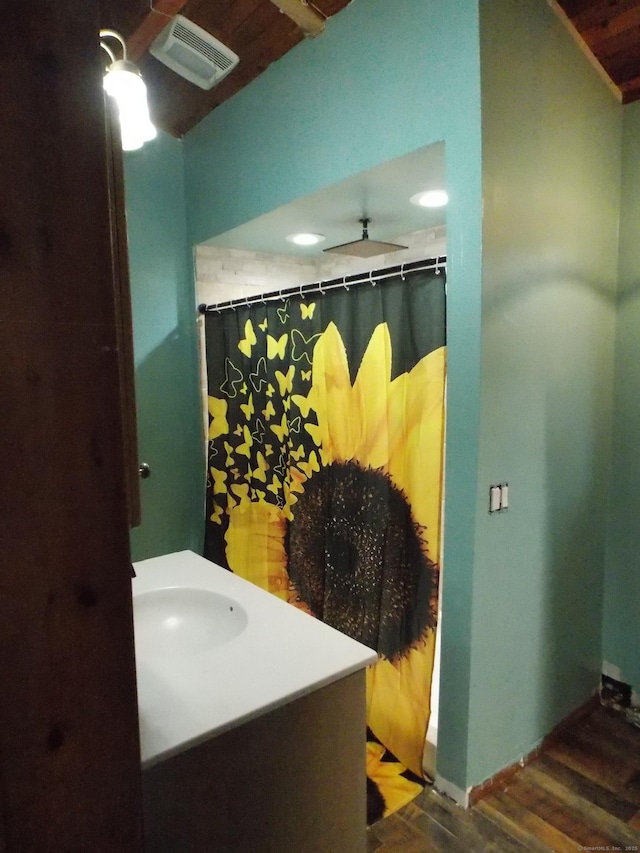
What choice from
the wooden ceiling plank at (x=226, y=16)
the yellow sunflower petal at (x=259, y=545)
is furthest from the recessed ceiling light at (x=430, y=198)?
the yellow sunflower petal at (x=259, y=545)

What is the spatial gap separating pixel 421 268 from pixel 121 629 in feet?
4.26

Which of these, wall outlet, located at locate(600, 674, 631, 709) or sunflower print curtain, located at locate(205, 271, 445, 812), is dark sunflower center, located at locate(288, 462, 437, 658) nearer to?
sunflower print curtain, located at locate(205, 271, 445, 812)

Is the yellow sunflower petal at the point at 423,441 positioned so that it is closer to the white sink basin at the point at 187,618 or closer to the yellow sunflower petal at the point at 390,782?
the white sink basin at the point at 187,618

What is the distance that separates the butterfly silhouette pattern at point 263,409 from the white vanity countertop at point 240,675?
31.0 inches

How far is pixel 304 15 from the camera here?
68.1 inches

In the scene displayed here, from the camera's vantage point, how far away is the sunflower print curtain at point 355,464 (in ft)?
5.39

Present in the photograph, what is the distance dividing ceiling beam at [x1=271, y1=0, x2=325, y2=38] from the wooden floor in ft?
8.48

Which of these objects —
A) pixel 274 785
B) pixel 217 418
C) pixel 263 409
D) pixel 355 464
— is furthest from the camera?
pixel 217 418

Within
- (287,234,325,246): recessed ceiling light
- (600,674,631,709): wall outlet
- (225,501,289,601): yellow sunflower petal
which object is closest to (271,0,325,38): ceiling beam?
(287,234,325,246): recessed ceiling light

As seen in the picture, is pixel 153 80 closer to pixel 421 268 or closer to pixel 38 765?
pixel 421 268

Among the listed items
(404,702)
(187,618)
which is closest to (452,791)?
(404,702)

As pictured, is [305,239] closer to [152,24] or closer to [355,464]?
[152,24]

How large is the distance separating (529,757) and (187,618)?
4.27ft

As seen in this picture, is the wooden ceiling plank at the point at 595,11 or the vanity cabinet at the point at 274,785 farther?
the wooden ceiling plank at the point at 595,11
